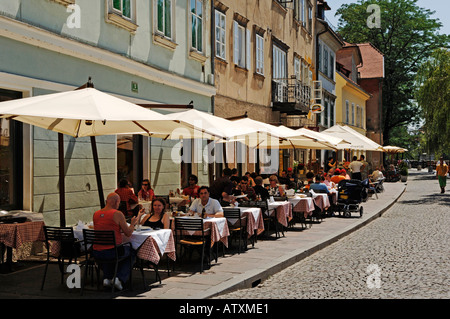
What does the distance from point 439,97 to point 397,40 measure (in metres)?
32.2

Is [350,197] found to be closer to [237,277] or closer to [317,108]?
[237,277]

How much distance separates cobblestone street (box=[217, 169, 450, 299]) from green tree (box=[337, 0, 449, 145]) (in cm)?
4464

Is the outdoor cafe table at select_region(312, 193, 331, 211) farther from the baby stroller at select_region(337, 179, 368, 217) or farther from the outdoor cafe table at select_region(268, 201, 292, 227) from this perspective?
the outdoor cafe table at select_region(268, 201, 292, 227)

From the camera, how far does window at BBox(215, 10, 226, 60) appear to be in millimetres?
19766

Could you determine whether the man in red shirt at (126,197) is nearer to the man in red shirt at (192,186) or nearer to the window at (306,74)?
the man in red shirt at (192,186)

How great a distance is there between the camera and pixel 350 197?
59.1 ft

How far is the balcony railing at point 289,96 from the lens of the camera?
25719mm

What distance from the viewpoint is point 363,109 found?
54.5 meters

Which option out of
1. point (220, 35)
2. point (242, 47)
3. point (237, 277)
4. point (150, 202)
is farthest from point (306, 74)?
point (237, 277)

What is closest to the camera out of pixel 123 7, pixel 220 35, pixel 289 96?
pixel 123 7
